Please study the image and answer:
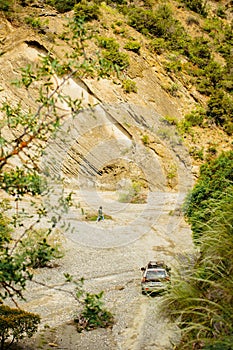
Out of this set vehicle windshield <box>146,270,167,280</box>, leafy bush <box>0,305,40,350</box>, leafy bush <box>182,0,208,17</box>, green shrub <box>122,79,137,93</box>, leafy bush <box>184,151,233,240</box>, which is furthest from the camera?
leafy bush <box>182,0,208,17</box>

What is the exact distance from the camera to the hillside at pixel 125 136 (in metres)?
13.0

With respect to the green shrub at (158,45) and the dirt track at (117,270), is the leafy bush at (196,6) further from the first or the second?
the dirt track at (117,270)

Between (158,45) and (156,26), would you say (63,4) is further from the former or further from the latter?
(158,45)

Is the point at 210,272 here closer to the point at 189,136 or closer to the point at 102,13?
the point at 189,136

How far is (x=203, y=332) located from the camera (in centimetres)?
388

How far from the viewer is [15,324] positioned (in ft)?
26.6

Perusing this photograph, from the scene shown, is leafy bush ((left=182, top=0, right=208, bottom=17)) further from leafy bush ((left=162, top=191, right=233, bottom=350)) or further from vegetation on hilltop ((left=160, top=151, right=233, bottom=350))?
leafy bush ((left=162, top=191, right=233, bottom=350))

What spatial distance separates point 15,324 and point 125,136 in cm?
1875

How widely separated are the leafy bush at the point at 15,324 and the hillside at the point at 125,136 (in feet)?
1.60

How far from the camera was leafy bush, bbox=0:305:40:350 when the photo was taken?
796 centimetres

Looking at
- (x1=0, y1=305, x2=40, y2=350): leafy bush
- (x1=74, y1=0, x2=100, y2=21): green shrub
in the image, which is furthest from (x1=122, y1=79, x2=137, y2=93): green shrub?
(x1=0, y1=305, x2=40, y2=350): leafy bush

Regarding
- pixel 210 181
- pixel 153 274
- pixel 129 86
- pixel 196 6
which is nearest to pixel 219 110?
pixel 129 86

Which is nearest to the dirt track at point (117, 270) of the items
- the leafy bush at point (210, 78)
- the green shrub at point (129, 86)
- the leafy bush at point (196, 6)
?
the green shrub at point (129, 86)

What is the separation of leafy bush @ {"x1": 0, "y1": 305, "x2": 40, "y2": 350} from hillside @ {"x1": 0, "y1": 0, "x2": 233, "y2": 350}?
489 mm
